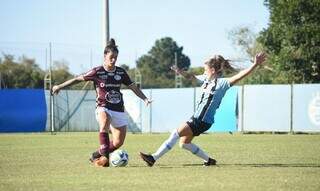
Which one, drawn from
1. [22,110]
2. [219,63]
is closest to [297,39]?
[22,110]

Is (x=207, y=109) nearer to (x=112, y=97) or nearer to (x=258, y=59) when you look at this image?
(x=258, y=59)

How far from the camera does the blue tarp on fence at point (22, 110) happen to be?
36.1 m

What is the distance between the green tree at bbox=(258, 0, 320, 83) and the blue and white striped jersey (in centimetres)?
3292

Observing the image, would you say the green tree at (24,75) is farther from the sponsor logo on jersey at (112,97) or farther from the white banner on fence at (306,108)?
the sponsor logo on jersey at (112,97)

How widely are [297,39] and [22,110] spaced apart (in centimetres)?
1860

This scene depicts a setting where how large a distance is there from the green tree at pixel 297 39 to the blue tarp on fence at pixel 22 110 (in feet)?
56.0

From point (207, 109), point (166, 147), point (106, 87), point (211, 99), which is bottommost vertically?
point (166, 147)

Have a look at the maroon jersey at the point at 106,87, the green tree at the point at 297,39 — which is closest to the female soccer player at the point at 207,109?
the maroon jersey at the point at 106,87

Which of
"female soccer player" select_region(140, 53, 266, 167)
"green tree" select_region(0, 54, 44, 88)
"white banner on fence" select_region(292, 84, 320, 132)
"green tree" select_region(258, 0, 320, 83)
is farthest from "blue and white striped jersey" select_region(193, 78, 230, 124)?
"green tree" select_region(0, 54, 44, 88)

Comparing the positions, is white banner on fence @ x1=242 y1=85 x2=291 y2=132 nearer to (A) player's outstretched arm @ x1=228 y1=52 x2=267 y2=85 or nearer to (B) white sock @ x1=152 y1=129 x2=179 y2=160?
(B) white sock @ x1=152 y1=129 x2=179 y2=160

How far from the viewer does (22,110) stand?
120 ft

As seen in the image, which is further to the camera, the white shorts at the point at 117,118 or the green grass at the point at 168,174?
the white shorts at the point at 117,118

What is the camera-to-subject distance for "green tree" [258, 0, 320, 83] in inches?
1793

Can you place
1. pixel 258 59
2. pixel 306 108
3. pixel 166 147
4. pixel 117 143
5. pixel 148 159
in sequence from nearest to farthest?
pixel 258 59
pixel 148 159
pixel 166 147
pixel 117 143
pixel 306 108
